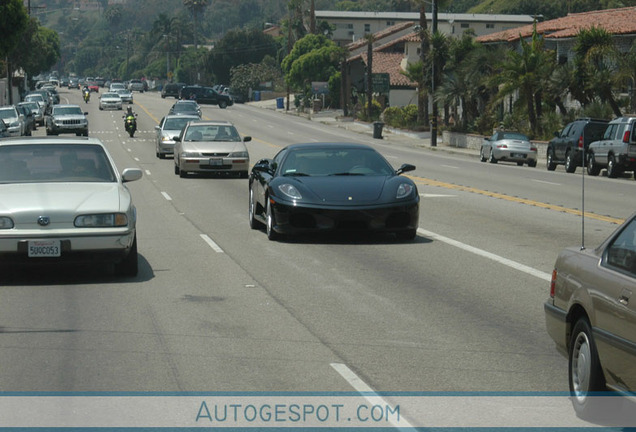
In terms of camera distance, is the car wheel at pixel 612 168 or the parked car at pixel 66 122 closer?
the car wheel at pixel 612 168

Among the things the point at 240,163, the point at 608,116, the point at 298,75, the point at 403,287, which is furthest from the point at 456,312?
the point at 298,75

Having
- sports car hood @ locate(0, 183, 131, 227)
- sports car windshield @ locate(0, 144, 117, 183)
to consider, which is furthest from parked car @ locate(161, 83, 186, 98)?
sports car hood @ locate(0, 183, 131, 227)

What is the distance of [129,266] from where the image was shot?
12.9m

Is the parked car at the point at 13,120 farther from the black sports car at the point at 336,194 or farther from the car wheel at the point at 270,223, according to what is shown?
the car wheel at the point at 270,223

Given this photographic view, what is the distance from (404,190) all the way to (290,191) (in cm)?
166

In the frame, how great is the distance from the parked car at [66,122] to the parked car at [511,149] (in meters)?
21.4

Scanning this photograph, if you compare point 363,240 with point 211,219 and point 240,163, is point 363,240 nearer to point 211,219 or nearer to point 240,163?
point 211,219

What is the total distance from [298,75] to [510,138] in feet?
217

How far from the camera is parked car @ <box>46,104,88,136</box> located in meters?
55.0

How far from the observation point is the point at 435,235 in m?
17.3

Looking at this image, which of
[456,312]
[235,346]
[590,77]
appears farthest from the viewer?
[590,77]

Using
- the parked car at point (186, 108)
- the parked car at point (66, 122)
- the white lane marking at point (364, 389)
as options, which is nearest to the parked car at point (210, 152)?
the white lane marking at point (364, 389)

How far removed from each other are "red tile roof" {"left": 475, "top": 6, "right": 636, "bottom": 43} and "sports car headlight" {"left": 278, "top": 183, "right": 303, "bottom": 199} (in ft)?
126

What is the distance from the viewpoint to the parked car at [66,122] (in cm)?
5497
